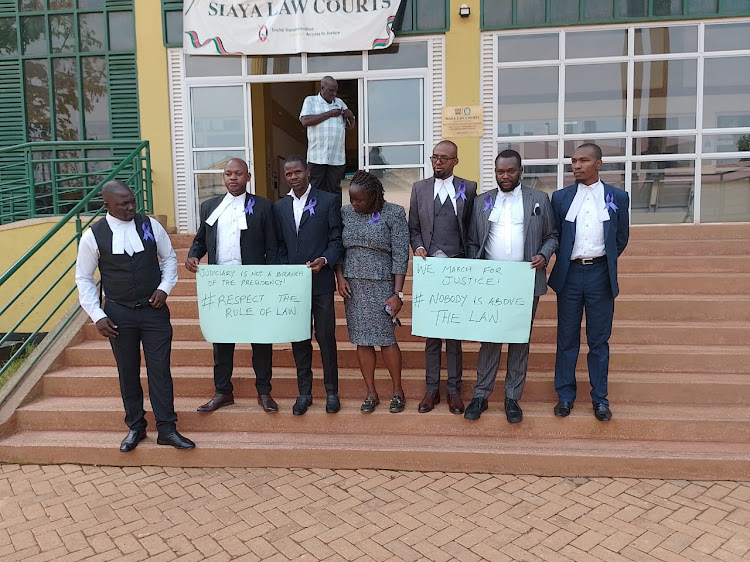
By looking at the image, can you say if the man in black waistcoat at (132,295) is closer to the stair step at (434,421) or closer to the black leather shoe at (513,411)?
the stair step at (434,421)

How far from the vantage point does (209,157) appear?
25.9 ft

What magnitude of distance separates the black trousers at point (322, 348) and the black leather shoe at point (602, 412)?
1893 mm

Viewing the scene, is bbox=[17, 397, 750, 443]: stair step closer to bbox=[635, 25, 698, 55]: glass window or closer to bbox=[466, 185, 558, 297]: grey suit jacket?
bbox=[466, 185, 558, 297]: grey suit jacket

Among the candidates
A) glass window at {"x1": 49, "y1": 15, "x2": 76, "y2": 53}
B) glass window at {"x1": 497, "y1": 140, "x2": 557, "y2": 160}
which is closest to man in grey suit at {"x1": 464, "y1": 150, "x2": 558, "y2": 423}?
glass window at {"x1": 497, "y1": 140, "x2": 557, "y2": 160}

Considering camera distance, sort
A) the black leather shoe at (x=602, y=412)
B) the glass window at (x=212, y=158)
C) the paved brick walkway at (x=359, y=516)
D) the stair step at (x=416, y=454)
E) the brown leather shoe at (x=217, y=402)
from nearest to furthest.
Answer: the paved brick walkway at (x=359, y=516)
the stair step at (x=416, y=454)
the black leather shoe at (x=602, y=412)
the brown leather shoe at (x=217, y=402)
the glass window at (x=212, y=158)

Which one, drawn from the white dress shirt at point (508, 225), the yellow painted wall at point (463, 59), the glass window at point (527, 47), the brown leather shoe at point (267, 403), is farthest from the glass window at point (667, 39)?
the brown leather shoe at point (267, 403)

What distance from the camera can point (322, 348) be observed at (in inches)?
160

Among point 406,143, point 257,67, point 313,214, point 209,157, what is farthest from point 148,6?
point 313,214

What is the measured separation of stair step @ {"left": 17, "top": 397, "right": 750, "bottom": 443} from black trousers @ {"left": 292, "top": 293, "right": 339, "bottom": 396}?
0.20 meters

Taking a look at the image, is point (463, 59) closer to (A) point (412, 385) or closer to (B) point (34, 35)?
(A) point (412, 385)

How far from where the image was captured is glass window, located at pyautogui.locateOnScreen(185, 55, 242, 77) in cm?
766

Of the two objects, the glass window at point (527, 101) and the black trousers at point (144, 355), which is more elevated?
the glass window at point (527, 101)

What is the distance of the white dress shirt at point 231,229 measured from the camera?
3.98 metres

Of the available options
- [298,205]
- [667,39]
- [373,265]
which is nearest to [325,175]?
[298,205]
